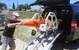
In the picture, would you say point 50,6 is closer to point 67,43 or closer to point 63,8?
point 63,8

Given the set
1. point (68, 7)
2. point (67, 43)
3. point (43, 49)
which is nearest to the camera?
point (43, 49)

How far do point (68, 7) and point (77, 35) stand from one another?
101cm

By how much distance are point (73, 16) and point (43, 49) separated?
1.66 m

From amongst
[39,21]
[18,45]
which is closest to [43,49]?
[39,21]

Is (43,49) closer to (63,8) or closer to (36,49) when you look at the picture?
(36,49)

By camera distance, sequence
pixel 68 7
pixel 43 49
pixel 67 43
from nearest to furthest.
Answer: pixel 43 49
pixel 68 7
pixel 67 43

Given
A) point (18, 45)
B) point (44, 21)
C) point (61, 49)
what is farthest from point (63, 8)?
point (18, 45)

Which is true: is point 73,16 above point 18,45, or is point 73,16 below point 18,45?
above

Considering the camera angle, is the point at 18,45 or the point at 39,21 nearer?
the point at 39,21

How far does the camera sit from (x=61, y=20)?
9391 mm

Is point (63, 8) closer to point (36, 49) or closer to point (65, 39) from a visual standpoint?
point (65, 39)

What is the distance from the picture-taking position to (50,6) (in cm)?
960

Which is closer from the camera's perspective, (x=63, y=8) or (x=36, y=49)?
(x=36, y=49)

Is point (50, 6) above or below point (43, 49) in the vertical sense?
above
